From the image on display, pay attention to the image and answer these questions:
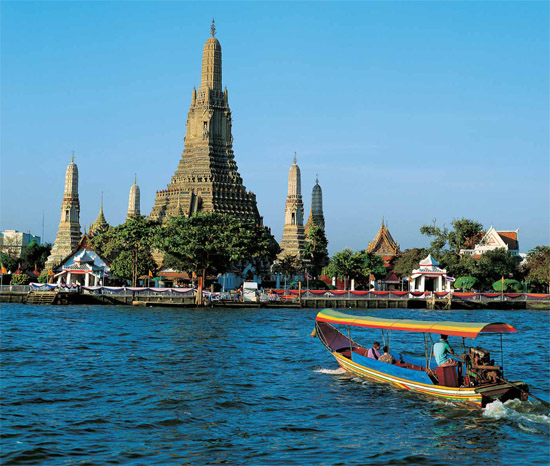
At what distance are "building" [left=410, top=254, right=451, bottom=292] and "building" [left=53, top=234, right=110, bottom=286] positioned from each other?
3500 cm

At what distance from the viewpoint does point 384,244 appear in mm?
119750

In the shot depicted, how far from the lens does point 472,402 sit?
2217 centimetres

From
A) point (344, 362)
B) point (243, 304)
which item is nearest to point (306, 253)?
point (243, 304)

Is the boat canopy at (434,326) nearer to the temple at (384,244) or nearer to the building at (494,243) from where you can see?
the building at (494,243)

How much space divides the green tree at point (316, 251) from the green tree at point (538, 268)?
2674 centimetres

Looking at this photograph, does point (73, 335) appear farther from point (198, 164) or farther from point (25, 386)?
point (198, 164)

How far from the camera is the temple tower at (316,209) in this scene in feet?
398

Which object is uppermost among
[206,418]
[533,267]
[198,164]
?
[198,164]

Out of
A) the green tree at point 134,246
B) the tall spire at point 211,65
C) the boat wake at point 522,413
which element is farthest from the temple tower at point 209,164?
the boat wake at point 522,413

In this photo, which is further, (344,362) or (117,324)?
(117,324)

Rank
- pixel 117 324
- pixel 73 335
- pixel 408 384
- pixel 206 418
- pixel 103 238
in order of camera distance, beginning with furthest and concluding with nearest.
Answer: pixel 103 238, pixel 117 324, pixel 73 335, pixel 408 384, pixel 206 418

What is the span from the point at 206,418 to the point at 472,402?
7727 mm

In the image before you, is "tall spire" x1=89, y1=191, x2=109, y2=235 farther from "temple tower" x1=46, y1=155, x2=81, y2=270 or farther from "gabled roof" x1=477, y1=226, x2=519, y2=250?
"gabled roof" x1=477, y1=226, x2=519, y2=250

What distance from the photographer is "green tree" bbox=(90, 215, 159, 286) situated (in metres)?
80.1
